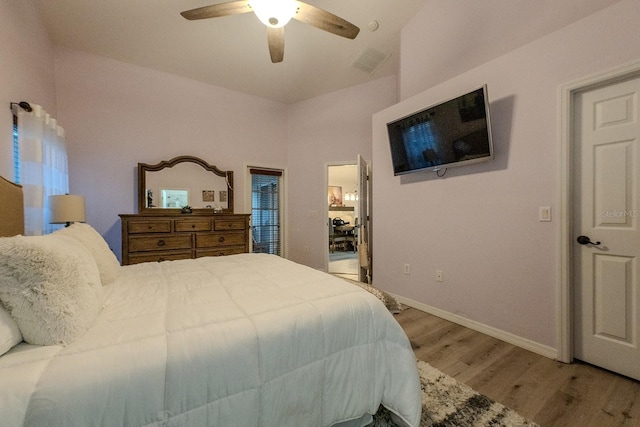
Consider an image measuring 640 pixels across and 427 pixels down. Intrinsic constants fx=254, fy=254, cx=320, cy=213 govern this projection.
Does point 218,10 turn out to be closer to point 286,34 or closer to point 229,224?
point 286,34

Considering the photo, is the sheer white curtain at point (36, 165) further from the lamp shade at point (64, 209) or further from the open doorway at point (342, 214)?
the open doorway at point (342, 214)

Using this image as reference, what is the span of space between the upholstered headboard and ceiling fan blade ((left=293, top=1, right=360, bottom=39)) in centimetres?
222

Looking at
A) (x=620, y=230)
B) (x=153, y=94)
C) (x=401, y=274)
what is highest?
(x=153, y=94)

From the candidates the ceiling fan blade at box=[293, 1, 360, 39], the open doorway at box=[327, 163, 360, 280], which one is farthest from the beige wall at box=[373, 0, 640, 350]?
the open doorway at box=[327, 163, 360, 280]

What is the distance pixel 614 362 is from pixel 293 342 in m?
2.20

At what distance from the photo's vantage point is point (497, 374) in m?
1.68

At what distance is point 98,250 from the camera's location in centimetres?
151

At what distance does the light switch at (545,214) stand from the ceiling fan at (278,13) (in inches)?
77.3

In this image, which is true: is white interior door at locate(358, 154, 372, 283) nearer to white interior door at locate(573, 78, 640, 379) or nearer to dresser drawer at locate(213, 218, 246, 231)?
dresser drawer at locate(213, 218, 246, 231)

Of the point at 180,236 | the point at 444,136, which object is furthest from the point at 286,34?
the point at 180,236

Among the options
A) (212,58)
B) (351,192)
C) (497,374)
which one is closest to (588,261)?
(497,374)

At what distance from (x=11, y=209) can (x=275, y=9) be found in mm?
2172

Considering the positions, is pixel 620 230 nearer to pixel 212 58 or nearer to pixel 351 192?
pixel 212 58

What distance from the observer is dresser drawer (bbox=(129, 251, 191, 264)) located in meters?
2.92
